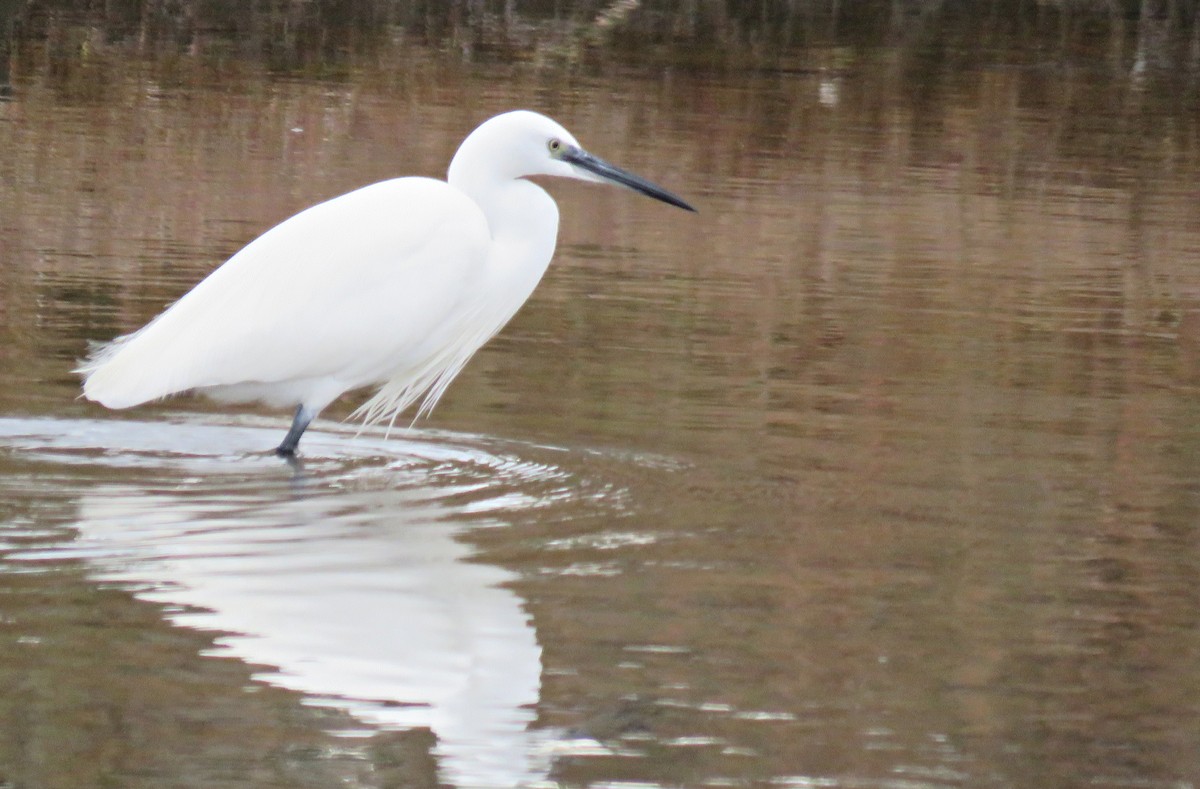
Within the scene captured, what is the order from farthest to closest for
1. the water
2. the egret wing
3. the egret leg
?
the egret leg, the egret wing, the water

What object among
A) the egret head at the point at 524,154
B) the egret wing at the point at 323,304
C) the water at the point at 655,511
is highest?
the egret head at the point at 524,154

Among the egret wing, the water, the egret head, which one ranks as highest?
the egret head

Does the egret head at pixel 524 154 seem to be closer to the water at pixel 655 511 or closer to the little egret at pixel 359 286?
the little egret at pixel 359 286

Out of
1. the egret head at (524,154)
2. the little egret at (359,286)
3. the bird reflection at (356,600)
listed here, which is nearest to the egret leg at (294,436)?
the little egret at (359,286)

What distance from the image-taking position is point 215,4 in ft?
70.9

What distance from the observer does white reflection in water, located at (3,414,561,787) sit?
398 cm

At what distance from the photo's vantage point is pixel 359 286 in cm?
633

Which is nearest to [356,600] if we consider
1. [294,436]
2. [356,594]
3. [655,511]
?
[356,594]

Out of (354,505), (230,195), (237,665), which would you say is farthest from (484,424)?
(230,195)

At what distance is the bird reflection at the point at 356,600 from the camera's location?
397 cm

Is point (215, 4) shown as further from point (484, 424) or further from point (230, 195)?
point (484, 424)

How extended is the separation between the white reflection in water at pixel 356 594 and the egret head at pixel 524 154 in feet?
3.01

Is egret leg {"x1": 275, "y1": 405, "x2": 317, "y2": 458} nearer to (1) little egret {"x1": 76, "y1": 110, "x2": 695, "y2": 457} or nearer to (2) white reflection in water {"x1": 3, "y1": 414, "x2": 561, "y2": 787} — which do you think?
(1) little egret {"x1": 76, "y1": 110, "x2": 695, "y2": 457}

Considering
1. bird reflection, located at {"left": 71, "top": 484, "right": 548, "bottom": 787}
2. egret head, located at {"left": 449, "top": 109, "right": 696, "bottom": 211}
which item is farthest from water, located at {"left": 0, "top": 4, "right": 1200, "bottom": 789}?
egret head, located at {"left": 449, "top": 109, "right": 696, "bottom": 211}
